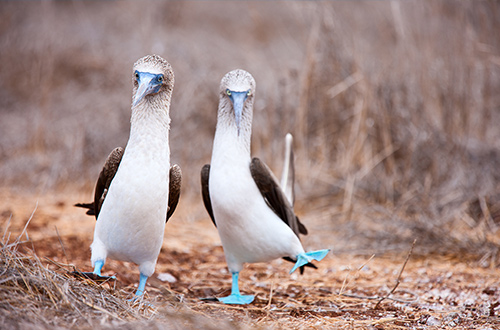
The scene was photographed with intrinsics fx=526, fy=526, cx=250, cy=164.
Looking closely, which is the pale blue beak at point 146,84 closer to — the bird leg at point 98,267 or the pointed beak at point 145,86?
the pointed beak at point 145,86

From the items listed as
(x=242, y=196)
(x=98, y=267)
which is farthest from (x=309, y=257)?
(x=98, y=267)

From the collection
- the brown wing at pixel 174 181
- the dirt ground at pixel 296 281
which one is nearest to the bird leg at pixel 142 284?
the dirt ground at pixel 296 281

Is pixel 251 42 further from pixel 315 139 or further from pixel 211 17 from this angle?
pixel 315 139

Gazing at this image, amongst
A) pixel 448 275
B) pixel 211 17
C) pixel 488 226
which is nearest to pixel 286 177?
pixel 448 275

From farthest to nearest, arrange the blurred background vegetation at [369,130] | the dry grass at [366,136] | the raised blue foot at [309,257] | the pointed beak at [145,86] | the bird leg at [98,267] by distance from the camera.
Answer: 1. the blurred background vegetation at [369,130]
2. the dry grass at [366,136]
3. the raised blue foot at [309,257]
4. the bird leg at [98,267]
5. the pointed beak at [145,86]

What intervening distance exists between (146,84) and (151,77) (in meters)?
0.06

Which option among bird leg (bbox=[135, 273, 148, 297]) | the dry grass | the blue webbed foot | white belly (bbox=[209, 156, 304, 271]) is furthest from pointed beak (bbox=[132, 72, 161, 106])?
the dry grass

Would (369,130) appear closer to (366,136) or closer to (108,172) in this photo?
(366,136)

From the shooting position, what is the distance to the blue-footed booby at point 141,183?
2.89 m

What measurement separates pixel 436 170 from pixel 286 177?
Result: 8.00 feet

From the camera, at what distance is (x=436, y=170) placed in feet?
19.5

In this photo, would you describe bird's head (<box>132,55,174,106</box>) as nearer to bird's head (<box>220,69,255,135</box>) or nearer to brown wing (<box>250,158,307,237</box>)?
bird's head (<box>220,69,255,135</box>)

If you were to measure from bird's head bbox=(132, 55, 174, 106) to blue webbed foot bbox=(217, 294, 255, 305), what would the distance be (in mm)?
1436

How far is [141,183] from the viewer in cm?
287
